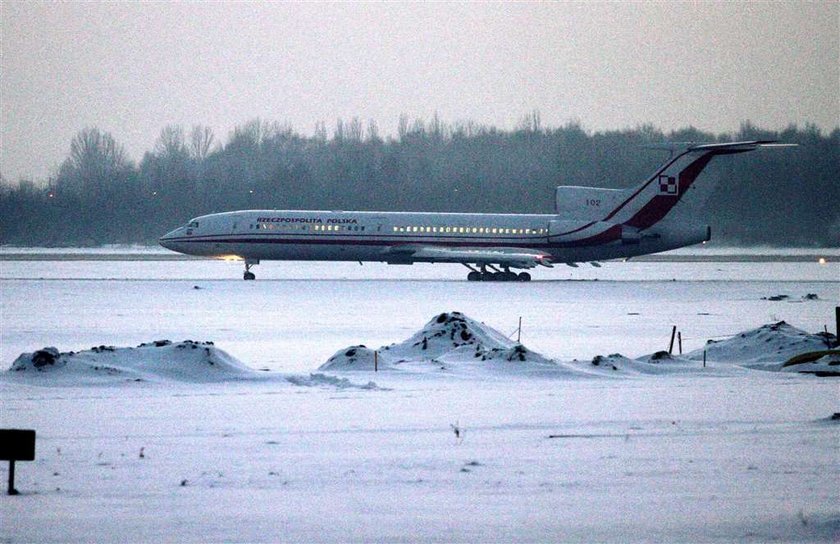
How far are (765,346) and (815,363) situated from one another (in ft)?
4.72

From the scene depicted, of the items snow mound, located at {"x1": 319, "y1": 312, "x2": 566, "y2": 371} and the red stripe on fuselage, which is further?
the red stripe on fuselage

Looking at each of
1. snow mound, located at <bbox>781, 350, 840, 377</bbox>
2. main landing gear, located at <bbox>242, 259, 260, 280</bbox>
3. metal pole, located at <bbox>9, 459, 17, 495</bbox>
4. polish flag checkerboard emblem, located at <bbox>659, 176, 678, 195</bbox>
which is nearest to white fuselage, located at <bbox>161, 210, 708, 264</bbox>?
main landing gear, located at <bbox>242, 259, 260, 280</bbox>

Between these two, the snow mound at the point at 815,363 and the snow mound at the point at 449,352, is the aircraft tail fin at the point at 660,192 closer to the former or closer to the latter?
the snow mound at the point at 449,352

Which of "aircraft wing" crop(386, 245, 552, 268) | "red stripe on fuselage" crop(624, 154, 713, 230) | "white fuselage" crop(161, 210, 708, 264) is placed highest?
"red stripe on fuselage" crop(624, 154, 713, 230)

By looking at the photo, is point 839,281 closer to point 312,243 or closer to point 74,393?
point 312,243

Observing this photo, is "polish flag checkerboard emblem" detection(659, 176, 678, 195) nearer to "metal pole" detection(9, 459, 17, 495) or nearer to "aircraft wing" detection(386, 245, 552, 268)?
"aircraft wing" detection(386, 245, 552, 268)

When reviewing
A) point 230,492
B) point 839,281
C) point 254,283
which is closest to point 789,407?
point 230,492

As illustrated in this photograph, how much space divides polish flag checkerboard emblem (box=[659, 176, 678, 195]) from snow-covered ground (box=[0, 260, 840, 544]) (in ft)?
74.0

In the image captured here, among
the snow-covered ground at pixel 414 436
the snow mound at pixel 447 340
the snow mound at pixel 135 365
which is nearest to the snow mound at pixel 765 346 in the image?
the snow-covered ground at pixel 414 436

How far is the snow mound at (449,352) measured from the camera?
19375 millimetres

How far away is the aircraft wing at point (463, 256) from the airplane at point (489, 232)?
42 mm

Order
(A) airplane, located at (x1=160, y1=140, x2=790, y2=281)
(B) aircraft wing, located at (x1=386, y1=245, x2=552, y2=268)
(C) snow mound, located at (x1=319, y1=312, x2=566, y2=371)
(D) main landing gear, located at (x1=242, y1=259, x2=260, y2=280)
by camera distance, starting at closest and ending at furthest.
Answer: (C) snow mound, located at (x1=319, y1=312, x2=566, y2=371) < (D) main landing gear, located at (x1=242, y1=259, x2=260, y2=280) < (B) aircraft wing, located at (x1=386, y1=245, x2=552, y2=268) < (A) airplane, located at (x1=160, y1=140, x2=790, y2=281)

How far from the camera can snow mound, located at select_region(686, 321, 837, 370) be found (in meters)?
21.1

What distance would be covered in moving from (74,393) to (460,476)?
764 centimetres
